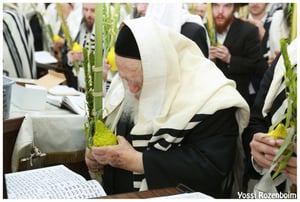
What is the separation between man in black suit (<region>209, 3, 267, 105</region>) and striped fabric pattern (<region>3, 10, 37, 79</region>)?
55.3 inches

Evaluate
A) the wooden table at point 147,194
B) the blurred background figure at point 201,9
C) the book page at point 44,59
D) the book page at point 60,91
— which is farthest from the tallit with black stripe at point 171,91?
the blurred background figure at point 201,9

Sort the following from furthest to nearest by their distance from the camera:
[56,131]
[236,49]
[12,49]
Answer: [236,49] < [12,49] < [56,131]

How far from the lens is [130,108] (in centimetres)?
231

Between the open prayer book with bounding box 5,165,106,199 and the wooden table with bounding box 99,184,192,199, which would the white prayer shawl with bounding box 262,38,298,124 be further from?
the open prayer book with bounding box 5,165,106,199

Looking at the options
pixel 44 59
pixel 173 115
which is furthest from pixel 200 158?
pixel 44 59

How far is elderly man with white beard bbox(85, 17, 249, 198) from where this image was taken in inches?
81.0

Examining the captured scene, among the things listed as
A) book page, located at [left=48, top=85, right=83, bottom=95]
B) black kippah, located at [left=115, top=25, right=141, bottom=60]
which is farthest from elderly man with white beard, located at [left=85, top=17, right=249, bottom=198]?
book page, located at [left=48, top=85, right=83, bottom=95]

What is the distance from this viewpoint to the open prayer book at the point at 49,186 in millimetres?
1609

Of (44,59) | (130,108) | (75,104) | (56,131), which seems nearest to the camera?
(130,108)

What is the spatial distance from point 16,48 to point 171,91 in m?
1.81

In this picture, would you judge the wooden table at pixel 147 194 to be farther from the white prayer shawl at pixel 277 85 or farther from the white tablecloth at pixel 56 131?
the white tablecloth at pixel 56 131

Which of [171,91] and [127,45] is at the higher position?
[127,45]

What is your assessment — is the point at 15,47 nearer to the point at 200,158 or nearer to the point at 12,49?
the point at 12,49

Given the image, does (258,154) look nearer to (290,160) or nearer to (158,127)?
(290,160)
